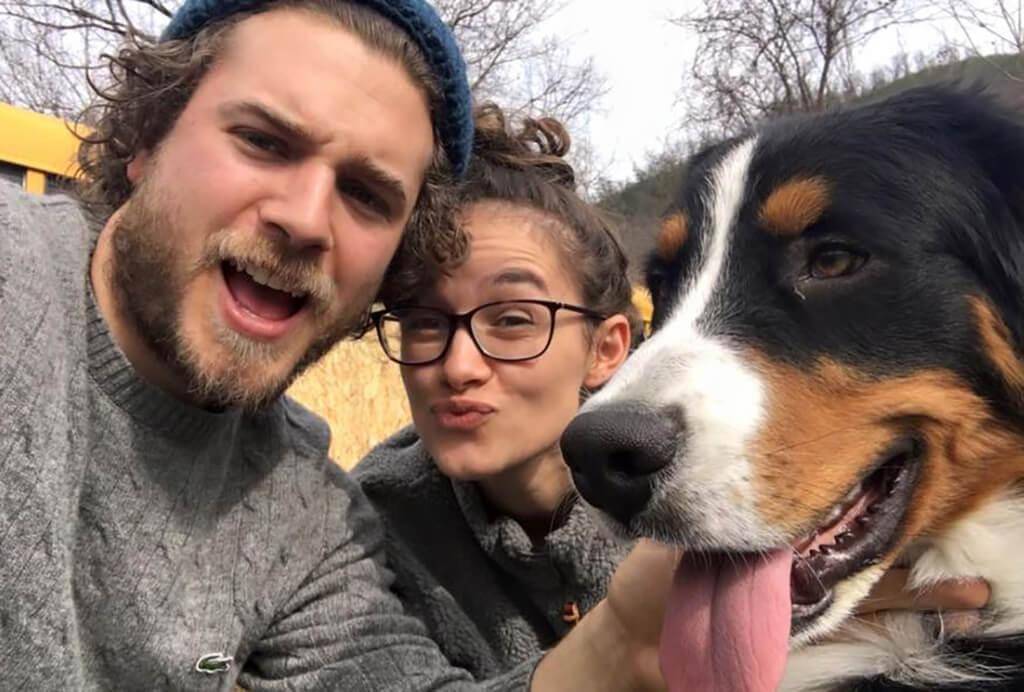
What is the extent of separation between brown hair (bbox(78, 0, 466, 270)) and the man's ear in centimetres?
3

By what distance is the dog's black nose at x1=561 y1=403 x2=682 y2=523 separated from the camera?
6.14 ft

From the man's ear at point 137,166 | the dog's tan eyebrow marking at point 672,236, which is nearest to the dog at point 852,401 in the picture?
the dog's tan eyebrow marking at point 672,236

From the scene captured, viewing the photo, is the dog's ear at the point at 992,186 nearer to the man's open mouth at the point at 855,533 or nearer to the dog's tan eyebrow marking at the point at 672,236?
the man's open mouth at the point at 855,533

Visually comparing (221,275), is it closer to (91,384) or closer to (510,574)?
(91,384)

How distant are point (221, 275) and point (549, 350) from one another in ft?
3.33

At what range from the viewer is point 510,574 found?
3184 millimetres

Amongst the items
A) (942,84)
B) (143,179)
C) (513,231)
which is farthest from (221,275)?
(942,84)

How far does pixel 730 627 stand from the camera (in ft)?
6.28

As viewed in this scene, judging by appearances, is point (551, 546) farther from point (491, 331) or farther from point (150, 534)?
point (150, 534)

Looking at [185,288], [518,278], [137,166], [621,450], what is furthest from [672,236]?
[137,166]

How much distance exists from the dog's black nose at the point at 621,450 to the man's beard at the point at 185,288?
3.67ft

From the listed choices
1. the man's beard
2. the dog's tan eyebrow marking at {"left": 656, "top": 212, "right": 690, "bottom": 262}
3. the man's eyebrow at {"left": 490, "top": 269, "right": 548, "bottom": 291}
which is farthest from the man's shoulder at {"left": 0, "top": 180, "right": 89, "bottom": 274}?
the dog's tan eyebrow marking at {"left": 656, "top": 212, "right": 690, "bottom": 262}

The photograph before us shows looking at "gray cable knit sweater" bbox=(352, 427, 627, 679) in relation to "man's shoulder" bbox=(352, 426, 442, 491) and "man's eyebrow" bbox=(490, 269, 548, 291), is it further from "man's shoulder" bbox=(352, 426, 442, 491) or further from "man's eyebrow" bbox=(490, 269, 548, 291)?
"man's eyebrow" bbox=(490, 269, 548, 291)

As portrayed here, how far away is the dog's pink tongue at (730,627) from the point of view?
6.19 feet
